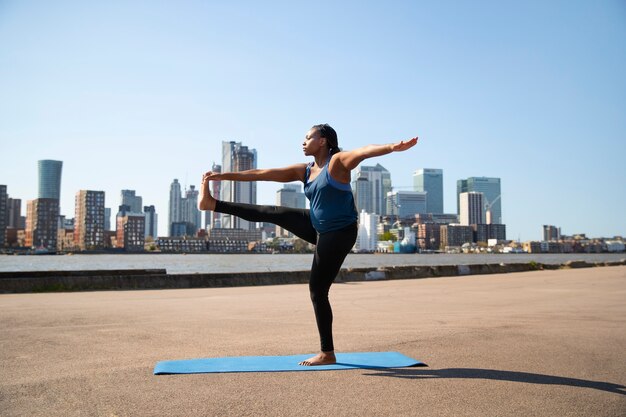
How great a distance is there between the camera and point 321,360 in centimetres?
474

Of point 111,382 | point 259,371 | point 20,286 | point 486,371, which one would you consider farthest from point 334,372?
point 20,286

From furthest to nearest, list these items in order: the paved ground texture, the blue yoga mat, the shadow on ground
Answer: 1. the blue yoga mat
2. the shadow on ground
3. the paved ground texture

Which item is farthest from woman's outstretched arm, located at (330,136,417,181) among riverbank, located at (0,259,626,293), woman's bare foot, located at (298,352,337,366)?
riverbank, located at (0,259,626,293)

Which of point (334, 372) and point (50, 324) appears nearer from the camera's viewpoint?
point (334, 372)

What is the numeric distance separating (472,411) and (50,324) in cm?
589

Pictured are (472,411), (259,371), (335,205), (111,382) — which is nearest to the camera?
(472,411)

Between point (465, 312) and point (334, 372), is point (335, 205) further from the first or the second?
point (465, 312)

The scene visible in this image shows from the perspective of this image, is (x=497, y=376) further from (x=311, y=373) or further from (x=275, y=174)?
(x=275, y=174)

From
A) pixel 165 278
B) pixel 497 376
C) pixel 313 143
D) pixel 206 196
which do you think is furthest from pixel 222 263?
pixel 497 376

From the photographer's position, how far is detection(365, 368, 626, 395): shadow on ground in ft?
13.3

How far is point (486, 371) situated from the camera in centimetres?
450

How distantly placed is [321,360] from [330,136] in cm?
212

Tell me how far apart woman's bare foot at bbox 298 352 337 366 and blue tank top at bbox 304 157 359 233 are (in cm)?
112

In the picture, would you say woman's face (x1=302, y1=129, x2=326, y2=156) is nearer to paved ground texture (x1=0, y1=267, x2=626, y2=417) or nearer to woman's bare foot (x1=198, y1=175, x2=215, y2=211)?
woman's bare foot (x1=198, y1=175, x2=215, y2=211)
